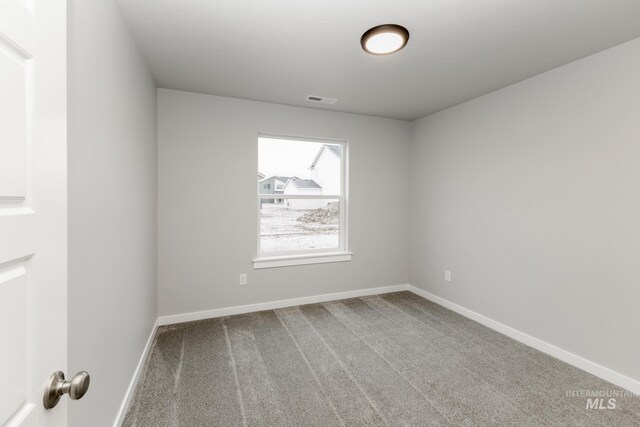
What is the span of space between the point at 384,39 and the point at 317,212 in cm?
227

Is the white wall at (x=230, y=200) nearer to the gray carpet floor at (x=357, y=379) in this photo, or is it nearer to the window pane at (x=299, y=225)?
the window pane at (x=299, y=225)

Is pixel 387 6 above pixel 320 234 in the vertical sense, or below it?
above

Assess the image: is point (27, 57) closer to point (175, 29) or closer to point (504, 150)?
point (175, 29)

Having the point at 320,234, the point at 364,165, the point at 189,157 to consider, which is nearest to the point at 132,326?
the point at 189,157

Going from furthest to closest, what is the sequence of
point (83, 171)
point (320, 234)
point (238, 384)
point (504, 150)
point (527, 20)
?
point (320, 234) → point (504, 150) → point (238, 384) → point (527, 20) → point (83, 171)

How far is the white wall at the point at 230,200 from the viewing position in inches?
121

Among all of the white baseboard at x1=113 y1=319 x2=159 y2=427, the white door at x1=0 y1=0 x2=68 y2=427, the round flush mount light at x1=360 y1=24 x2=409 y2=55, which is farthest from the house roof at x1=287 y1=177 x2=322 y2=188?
the white door at x1=0 y1=0 x2=68 y2=427

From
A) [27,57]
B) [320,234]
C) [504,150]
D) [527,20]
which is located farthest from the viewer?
[320,234]

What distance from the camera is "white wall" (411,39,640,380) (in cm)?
211

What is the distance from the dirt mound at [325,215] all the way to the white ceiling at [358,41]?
148 cm

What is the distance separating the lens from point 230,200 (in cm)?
331

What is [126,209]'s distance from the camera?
191 centimetres

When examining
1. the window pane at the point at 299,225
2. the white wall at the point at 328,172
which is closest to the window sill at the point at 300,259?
the window pane at the point at 299,225

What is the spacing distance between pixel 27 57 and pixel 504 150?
133 inches
